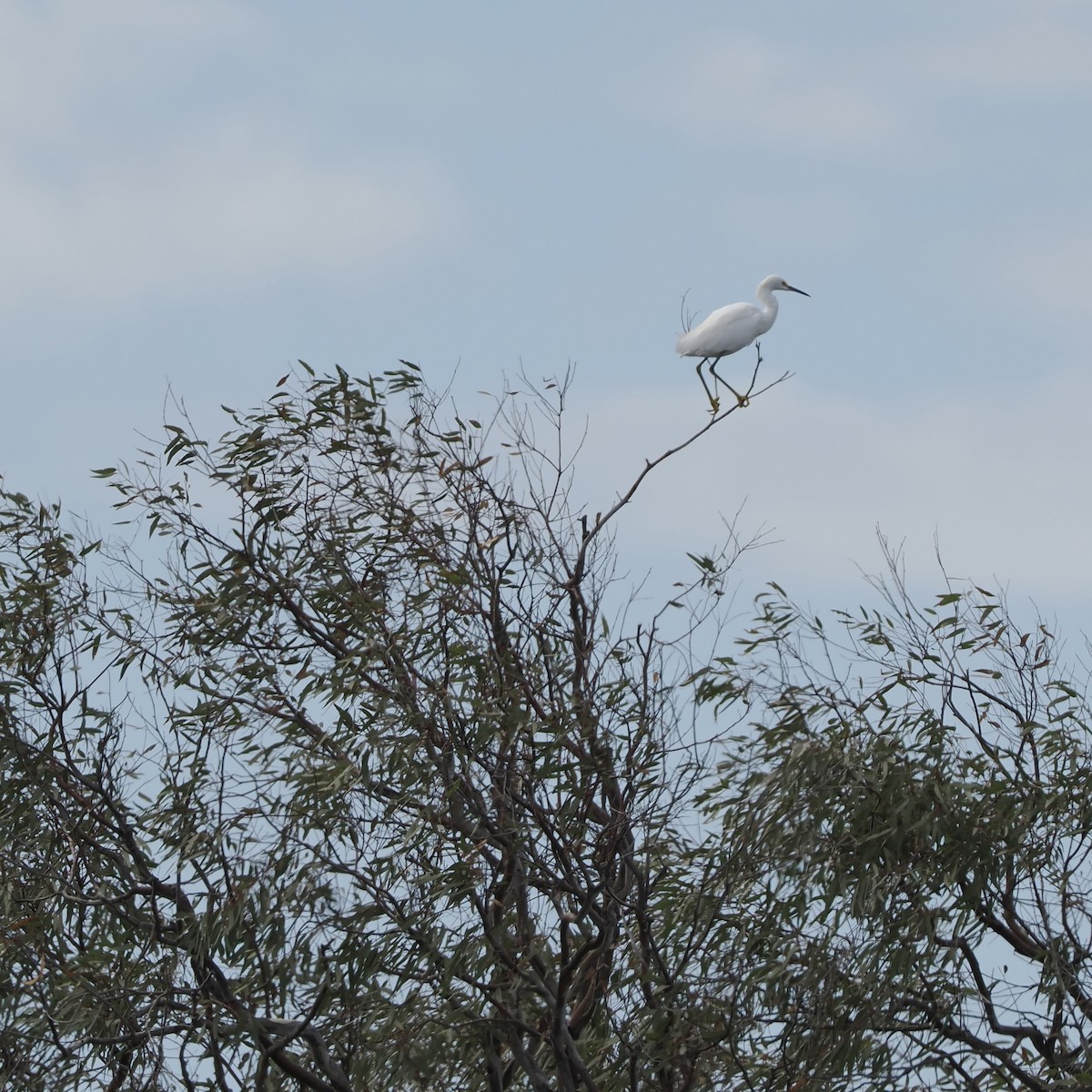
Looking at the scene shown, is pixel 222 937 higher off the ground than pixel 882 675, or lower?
lower

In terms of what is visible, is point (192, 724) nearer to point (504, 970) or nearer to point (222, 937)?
point (222, 937)

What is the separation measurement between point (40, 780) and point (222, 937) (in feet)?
4.43

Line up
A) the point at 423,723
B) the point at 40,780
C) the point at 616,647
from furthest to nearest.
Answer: the point at 40,780 < the point at 616,647 < the point at 423,723

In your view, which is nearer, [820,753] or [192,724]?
[820,753]

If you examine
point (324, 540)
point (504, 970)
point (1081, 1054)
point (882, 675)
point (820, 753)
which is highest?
point (324, 540)

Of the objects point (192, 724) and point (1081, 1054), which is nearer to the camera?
point (1081, 1054)

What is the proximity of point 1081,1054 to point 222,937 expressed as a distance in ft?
10.7

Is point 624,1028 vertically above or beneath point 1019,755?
beneath

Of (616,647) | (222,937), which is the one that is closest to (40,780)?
(222,937)

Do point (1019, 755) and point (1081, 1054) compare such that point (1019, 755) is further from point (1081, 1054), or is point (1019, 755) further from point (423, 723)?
point (423, 723)

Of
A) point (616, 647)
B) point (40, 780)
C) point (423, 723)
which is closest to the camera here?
point (423, 723)

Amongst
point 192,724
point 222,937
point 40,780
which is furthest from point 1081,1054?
point 40,780

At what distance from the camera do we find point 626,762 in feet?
20.1

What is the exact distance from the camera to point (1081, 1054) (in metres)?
6.07
